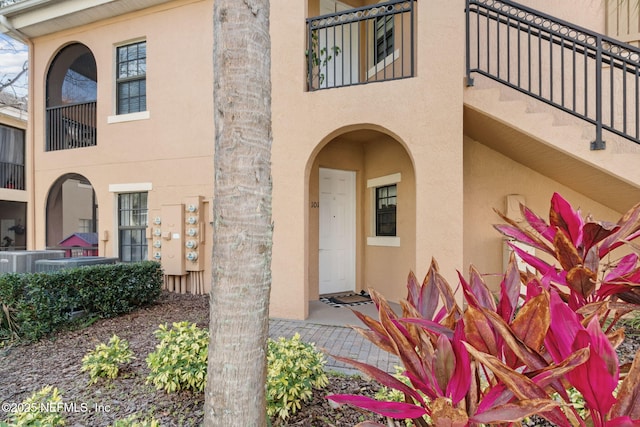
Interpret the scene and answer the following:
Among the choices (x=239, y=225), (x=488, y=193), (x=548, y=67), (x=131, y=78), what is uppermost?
(x=131, y=78)

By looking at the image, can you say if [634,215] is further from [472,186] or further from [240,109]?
[472,186]

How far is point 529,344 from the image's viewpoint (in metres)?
0.87

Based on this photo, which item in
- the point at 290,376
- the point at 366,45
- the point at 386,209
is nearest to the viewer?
the point at 290,376

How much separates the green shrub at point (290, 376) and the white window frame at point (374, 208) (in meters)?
3.85

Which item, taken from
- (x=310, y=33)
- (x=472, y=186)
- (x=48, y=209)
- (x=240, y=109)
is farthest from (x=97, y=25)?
(x=472, y=186)

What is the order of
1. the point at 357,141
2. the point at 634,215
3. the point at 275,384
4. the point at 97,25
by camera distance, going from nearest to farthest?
1. the point at 634,215
2. the point at 275,384
3. the point at 357,141
4. the point at 97,25

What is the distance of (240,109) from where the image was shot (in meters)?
1.69

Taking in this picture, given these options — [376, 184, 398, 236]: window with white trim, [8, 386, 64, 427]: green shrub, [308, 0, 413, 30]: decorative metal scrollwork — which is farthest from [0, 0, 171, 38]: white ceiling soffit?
[8, 386, 64, 427]: green shrub

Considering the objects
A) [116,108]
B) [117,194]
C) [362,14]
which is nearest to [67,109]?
[116,108]

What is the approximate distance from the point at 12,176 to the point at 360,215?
1322 centimetres

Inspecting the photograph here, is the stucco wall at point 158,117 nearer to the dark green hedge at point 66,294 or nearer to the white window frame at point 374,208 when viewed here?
the dark green hedge at point 66,294

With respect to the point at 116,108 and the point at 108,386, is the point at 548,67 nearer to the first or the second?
the point at 108,386

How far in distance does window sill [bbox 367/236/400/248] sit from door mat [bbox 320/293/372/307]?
1.13m

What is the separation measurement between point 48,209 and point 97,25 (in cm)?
467
